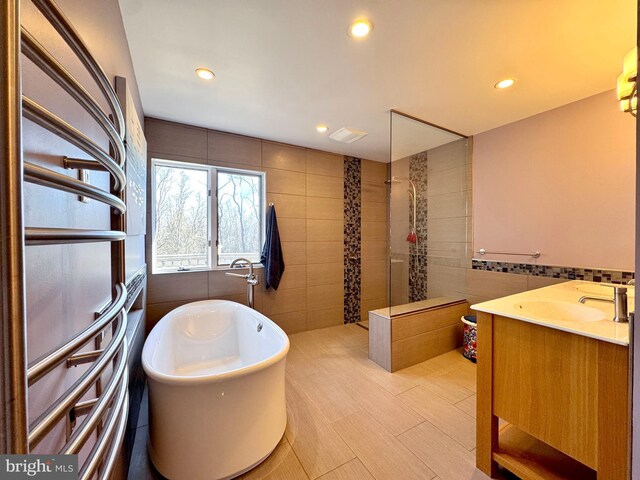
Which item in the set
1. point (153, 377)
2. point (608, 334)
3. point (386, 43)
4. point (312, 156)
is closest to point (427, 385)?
point (608, 334)

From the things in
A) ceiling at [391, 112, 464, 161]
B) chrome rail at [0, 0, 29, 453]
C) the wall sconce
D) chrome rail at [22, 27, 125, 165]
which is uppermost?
ceiling at [391, 112, 464, 161]

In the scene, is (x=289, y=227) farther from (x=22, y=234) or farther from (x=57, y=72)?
(x=22, y=234)

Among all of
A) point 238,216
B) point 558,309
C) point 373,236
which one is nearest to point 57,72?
point 558,309

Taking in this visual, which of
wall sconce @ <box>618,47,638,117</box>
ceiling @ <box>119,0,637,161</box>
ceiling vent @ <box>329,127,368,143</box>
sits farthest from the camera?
ceiling vent @ <box>329,127,368,143</box>

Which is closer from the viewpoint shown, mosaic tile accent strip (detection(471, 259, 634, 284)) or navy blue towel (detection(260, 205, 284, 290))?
mosaic tile accent strip (detection(471, 259, 634, 284))

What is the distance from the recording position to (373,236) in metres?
4.02

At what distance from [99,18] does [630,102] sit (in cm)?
255

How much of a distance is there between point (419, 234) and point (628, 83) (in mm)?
1980

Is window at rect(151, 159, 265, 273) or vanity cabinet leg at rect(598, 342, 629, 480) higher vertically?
window at rect(151, 159, 265, 273)

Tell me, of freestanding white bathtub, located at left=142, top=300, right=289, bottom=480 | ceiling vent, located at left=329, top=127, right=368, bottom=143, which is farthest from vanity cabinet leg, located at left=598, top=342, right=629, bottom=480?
ceiling vent, located at left=329, top=127, right=368, bottom=143

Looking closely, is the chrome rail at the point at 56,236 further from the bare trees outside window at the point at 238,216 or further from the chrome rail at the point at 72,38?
the bare trees outside window at the point at 238,216

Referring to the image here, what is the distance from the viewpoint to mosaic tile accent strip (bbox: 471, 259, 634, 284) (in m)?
1.96

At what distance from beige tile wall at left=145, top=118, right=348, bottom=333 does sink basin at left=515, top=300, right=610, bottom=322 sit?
2.35 meters

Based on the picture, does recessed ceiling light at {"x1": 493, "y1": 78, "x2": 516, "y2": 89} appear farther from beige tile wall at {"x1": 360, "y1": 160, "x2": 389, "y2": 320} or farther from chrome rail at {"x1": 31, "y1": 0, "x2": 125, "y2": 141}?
chrome rail at {"x1": 31, "y1": 0, "x2": 125, "y2": 141}
